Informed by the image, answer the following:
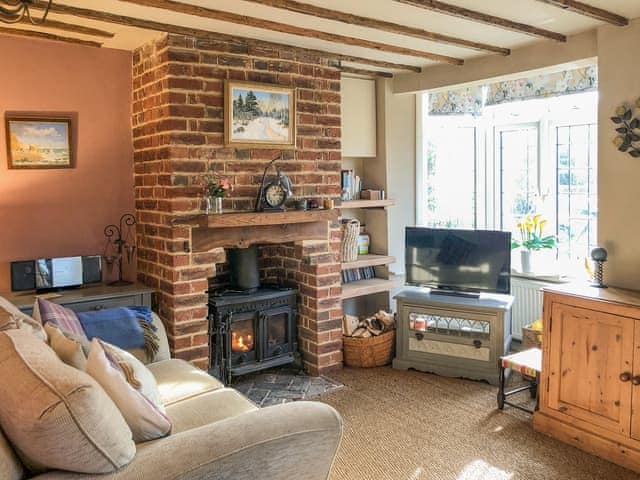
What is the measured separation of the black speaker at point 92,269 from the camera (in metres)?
3.73

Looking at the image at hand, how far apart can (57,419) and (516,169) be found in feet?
14.3

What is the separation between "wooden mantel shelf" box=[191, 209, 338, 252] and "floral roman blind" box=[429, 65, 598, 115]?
5.58ft

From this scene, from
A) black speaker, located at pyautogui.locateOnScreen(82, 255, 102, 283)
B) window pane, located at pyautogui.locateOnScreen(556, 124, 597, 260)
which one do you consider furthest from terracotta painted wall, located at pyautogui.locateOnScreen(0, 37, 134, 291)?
window pane, located at pyautogui.locateOnScreen(556, 124, 597, 260)

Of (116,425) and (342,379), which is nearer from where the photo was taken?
(116,425)

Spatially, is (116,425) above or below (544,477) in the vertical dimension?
above

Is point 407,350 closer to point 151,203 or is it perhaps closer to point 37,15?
point 151,203

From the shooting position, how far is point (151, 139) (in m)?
3.82

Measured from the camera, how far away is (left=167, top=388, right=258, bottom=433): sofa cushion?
8.06 ft

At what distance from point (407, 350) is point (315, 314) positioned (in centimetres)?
76

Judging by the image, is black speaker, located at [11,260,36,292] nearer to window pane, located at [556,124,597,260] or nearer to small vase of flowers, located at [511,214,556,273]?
small vase of flowers, located at [511,214,556,273]

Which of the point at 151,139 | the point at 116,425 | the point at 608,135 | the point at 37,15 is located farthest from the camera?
the point at 151,139

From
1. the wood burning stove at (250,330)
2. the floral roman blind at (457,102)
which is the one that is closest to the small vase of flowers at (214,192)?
the wood burning stove at (250,330)

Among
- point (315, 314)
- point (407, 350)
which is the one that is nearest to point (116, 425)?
point (315, 314)

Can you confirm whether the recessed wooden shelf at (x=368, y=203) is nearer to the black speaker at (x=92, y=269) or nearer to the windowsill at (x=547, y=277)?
the windowsill at (x=547, y=277)
